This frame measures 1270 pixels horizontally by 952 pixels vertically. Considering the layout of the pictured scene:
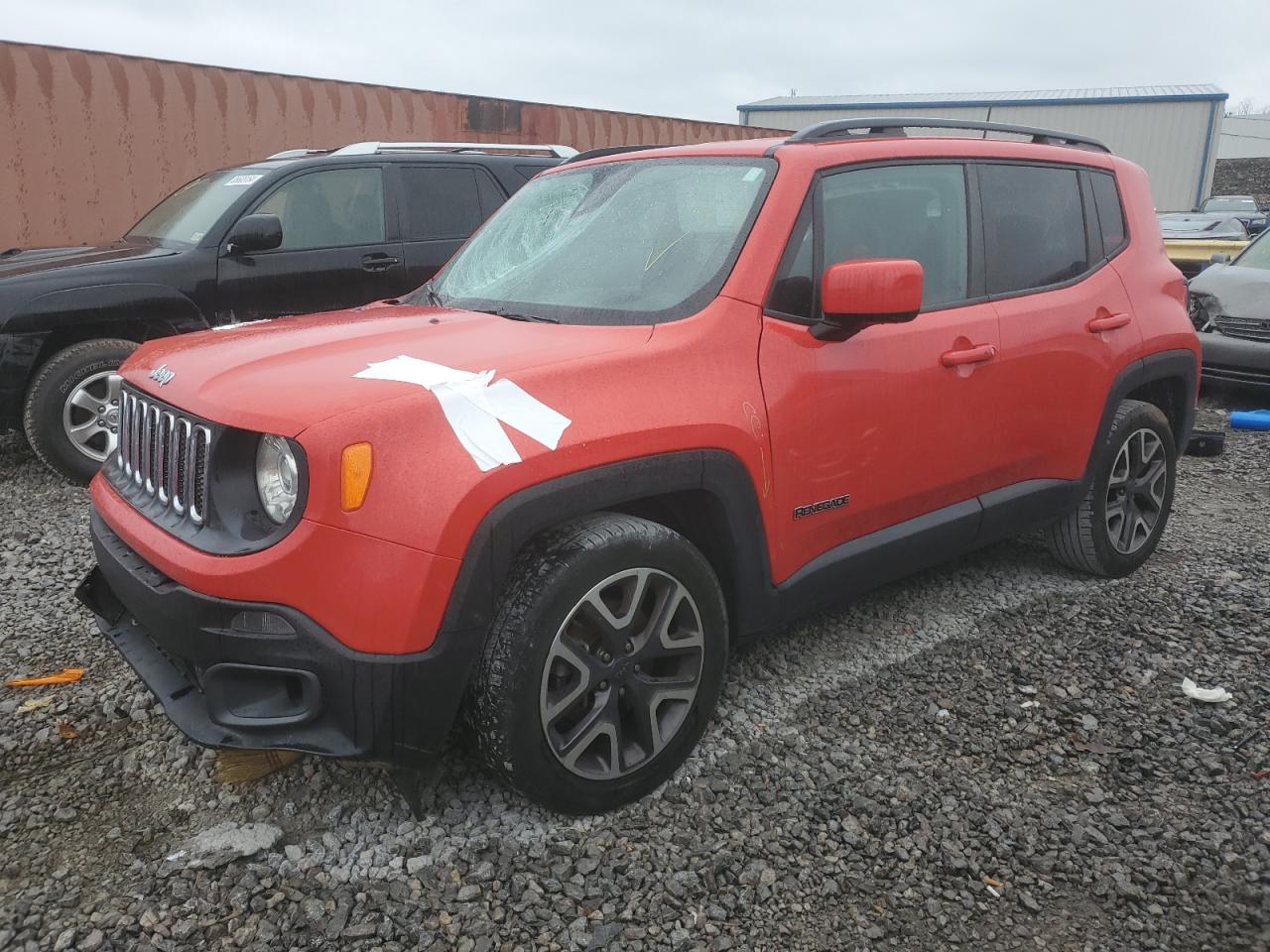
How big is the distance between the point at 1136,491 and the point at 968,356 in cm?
147

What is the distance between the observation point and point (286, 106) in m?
9.73

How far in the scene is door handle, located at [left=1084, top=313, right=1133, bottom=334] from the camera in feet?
12.0

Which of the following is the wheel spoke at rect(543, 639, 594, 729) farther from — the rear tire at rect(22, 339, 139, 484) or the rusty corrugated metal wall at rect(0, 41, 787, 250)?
the rusty corrugated metal wall at rect(0, 41, 787, 250)

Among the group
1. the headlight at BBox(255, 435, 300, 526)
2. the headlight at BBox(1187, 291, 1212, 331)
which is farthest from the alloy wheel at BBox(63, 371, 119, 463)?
the headlight at BBox(1187, 291, 1212, 331)

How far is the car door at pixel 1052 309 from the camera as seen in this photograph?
341cm

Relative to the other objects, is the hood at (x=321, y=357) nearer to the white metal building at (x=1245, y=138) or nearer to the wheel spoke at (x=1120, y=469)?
the wheel spoke at (x=1120, y=469)

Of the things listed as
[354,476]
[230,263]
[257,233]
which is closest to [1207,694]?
[354,476]

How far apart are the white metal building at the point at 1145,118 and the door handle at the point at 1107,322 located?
92.9 ft

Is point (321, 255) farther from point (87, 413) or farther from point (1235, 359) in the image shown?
point (1235, 359)

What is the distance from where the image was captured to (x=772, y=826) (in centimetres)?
252

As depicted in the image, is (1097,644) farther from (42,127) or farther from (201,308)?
(42,127)

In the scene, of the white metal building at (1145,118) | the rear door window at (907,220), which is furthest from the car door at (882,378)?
the white metal building at (1145,118)

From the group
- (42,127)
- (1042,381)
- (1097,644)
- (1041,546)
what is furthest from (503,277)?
(42,127)

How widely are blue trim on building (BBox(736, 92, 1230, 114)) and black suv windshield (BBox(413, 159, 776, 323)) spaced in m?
33.2
